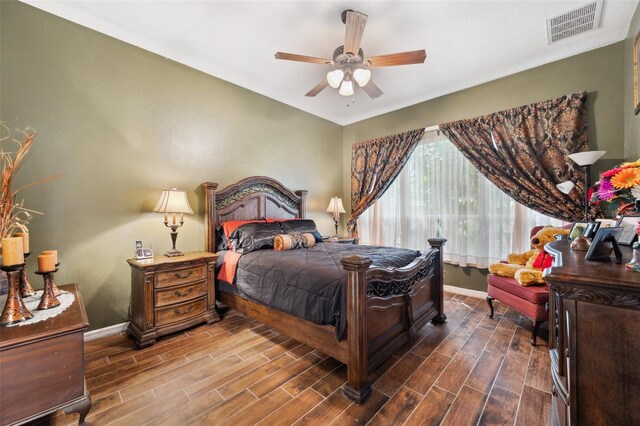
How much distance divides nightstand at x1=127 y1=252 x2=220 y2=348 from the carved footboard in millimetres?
1730

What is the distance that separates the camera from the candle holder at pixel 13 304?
1.23 meters

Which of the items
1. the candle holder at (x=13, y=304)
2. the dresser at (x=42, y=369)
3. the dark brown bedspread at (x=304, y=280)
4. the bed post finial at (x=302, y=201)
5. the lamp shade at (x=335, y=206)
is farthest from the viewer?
the lamp shade at (x=335, y=206)

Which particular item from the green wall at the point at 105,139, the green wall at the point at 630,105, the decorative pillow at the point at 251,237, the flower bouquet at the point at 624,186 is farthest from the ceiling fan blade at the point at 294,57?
the green wall at the point at 630,105

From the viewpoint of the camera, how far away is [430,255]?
8.59 feet

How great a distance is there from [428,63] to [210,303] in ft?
12.4

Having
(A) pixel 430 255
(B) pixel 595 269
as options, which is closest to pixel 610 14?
(A) pixel 430 255

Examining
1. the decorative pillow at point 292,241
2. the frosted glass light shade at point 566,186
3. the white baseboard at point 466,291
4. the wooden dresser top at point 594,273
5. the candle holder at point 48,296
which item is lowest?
the white baseboard at point 466,291

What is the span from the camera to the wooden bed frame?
1643 millimetres

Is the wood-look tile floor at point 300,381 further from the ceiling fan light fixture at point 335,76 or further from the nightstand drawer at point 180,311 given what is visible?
A: the ceiling fan light fixture at point 335,76

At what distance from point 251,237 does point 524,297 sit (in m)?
2.80

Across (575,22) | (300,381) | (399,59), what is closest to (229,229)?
(300,381)

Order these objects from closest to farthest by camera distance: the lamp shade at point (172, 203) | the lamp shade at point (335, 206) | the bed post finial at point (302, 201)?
the lamp shade at point (172, 203) → the bed post finial at point (302, 201) → the lamp shade at point (335, 206)

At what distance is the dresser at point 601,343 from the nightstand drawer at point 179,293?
2.76 meters

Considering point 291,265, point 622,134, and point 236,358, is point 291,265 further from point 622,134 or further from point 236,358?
point 622,134
